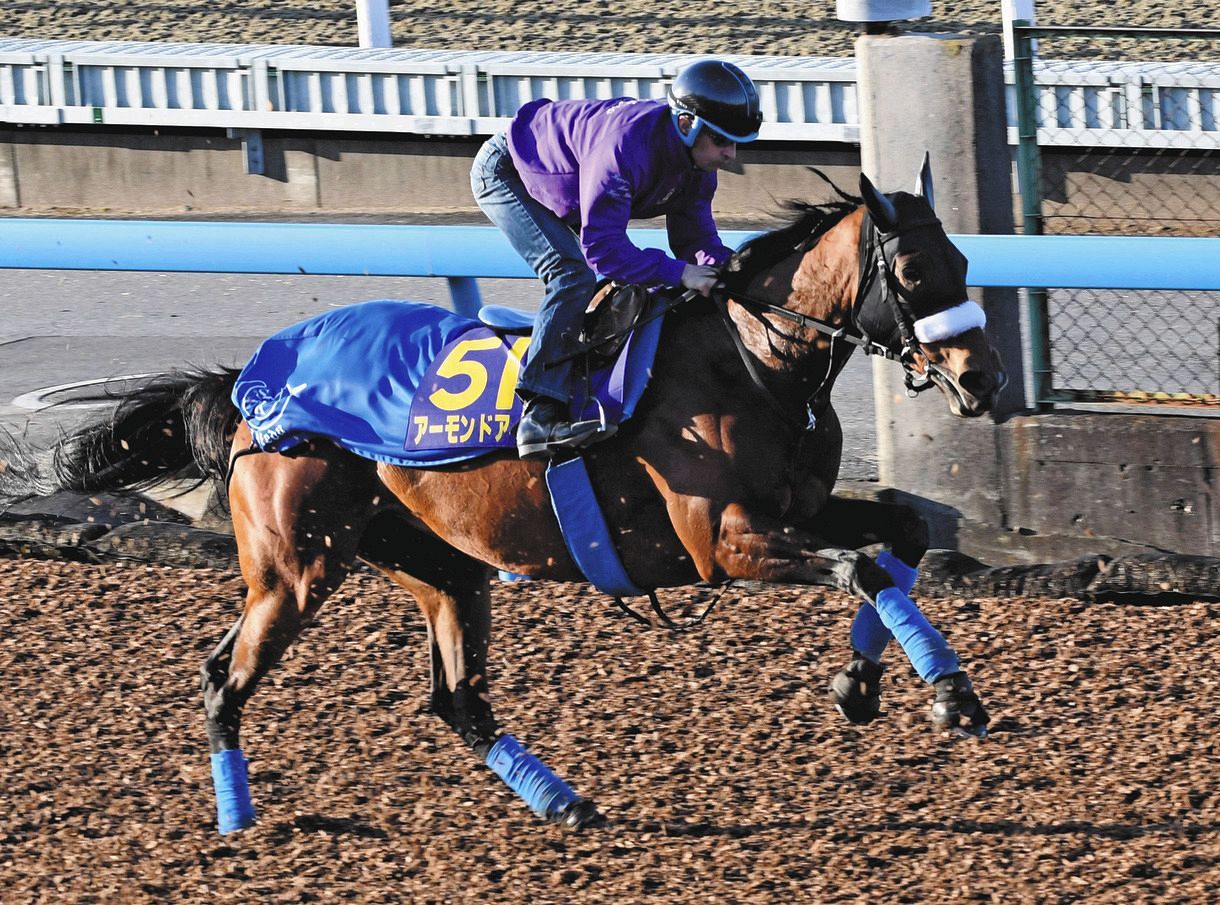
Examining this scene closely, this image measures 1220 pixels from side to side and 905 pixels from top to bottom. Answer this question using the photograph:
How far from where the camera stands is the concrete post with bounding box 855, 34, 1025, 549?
6391mm

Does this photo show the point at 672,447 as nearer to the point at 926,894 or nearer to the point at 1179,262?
the point at 926,894

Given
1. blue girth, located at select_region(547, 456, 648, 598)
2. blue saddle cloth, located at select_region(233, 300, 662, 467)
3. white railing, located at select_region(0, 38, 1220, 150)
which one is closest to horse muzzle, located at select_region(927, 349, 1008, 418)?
blue saddle cloth, located at select_region(233, 300, 662, 467)

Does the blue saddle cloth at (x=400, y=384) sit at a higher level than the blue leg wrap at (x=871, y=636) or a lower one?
higher

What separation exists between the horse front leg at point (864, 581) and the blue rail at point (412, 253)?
182cm

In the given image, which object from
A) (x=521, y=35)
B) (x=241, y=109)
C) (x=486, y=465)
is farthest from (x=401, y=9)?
(x=486, y=465)

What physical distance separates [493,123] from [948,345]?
8717 mm

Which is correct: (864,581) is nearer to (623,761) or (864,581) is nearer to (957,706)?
(957,706)

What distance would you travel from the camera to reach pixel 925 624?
421cm

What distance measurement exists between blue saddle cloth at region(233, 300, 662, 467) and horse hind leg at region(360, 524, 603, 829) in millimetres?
403

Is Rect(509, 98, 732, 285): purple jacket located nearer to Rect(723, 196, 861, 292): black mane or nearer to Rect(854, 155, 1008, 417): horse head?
Rect(723, 196, 861, 292): black mane

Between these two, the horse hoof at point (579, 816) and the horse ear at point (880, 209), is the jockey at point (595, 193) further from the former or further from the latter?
the horse hoof at point (579, 816)

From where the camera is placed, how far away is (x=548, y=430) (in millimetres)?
4625

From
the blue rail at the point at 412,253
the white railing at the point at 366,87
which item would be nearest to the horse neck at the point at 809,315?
the blue rail at the point at 412,253

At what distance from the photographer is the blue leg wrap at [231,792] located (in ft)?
15.9
